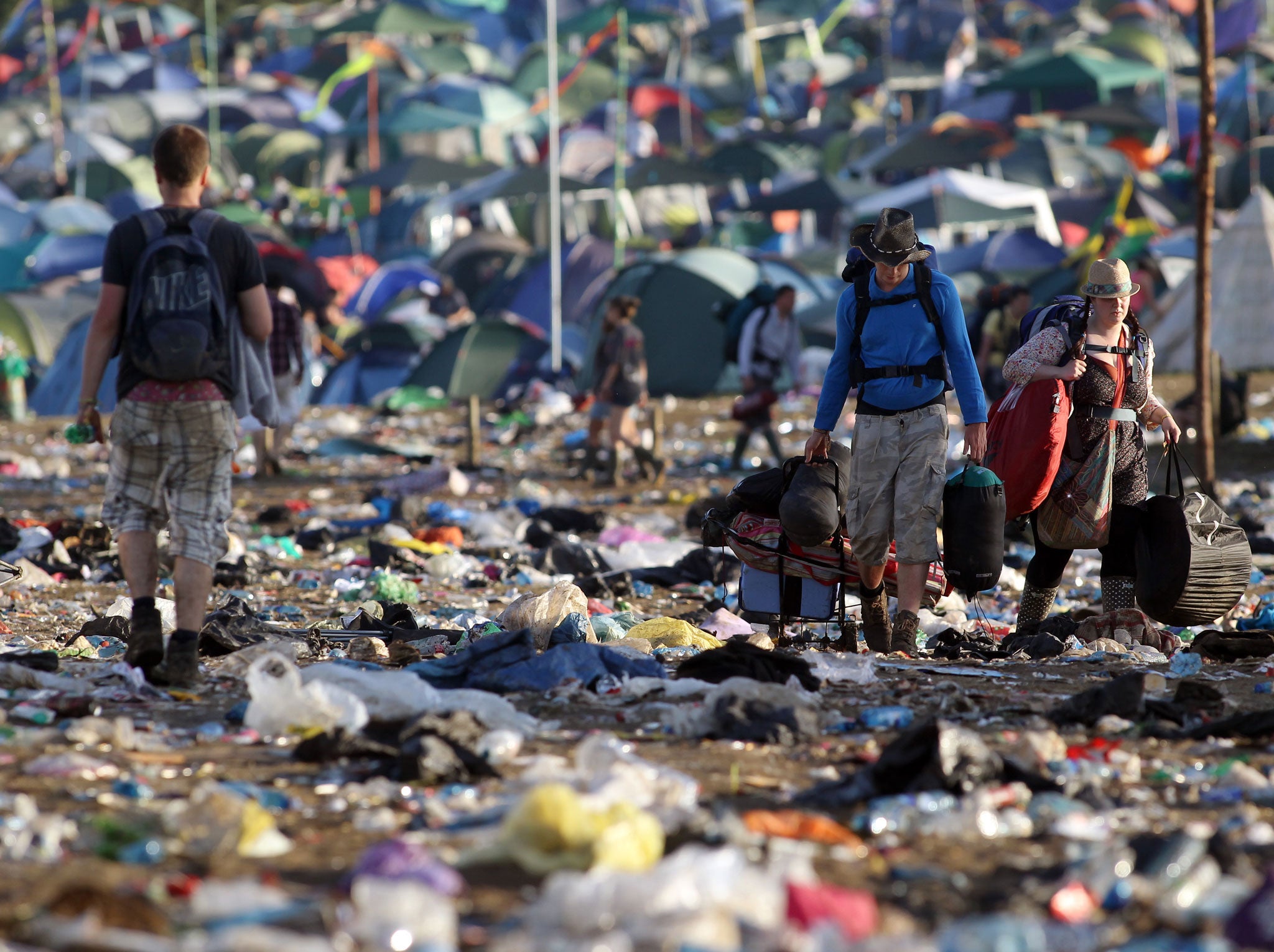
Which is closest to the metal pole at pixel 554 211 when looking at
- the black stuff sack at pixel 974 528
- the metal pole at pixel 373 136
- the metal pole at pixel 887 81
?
the metal pole at pixel 887 81

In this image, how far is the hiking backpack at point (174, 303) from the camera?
14.8 feet

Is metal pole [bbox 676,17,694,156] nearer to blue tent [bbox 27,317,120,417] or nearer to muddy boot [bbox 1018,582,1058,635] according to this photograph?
blue tent [bbox 27,317,120,417]

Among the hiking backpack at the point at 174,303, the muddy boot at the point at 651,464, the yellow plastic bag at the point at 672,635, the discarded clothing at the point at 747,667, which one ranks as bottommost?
the muddy boot at the point at 651,464

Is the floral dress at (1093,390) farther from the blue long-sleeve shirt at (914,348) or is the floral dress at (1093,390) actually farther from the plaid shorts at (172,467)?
the plaid shorts at (172,467)

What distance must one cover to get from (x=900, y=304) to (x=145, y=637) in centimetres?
280

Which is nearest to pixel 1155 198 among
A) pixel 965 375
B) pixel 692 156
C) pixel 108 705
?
pixel 692 156

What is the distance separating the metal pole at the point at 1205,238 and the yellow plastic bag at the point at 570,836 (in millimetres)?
7728

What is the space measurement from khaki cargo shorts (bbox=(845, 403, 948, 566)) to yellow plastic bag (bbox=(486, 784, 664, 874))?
261cm

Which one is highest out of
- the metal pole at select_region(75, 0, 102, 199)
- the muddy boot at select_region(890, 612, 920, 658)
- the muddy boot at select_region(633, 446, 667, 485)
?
the metal pole at select_region(75, 0, 102, 199)

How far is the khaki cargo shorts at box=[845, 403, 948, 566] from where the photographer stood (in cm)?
543

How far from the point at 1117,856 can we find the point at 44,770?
98.3 inches

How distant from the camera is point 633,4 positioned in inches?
1881

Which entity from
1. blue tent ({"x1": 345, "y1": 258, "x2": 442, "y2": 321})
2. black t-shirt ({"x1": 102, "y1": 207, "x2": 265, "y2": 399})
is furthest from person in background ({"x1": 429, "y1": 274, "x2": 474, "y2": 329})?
black t-shirt ({"x1": 102, "y1": 207, "x2": 265, "y2": 399})

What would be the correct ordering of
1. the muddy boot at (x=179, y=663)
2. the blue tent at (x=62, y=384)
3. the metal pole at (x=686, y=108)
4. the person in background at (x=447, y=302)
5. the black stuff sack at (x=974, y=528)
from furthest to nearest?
1. the metal pole at (x=686, y=108)
2. the person in background at (x=447, y=302)
3. the blue tent at (x=62, y=384)
4. the black stuff sack at (x=974, y=528)
5. the muddy boot at (x=179, y=663)
